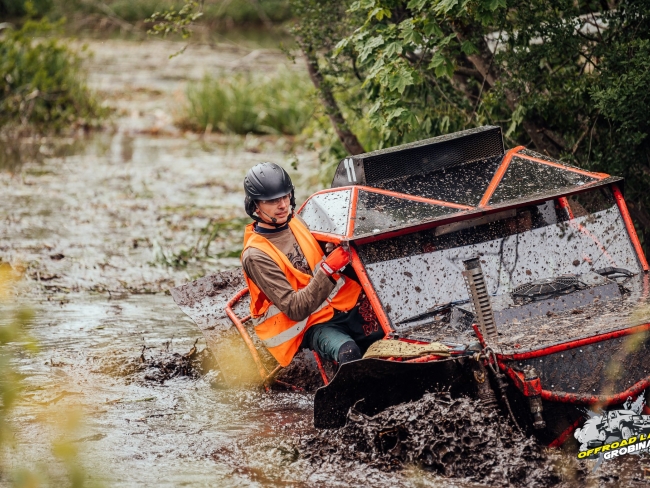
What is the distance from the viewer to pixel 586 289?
16.4 feet

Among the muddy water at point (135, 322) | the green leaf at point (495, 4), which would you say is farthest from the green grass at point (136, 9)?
the green leaf at point (495, 4)

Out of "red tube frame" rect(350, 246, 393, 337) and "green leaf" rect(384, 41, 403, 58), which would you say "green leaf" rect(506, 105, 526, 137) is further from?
"red tube frame" rect(350, 246, 393, 337)

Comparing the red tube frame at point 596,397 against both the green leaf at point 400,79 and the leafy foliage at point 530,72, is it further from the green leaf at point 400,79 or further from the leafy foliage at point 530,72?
the green leaf at point 400,79

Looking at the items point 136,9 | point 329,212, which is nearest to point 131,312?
point 329,212

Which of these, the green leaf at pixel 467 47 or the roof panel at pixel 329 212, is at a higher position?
the green leaf at pixel 467 47

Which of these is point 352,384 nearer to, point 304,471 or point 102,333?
point 304,471

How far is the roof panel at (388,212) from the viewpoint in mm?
5039

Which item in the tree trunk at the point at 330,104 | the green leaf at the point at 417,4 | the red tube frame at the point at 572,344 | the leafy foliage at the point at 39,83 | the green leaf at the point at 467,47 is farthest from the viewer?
the leafy foliage at the point at 39,83

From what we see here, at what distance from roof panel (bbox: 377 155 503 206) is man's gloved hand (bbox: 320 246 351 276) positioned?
649 millimetres

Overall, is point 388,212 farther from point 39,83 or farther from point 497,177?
point 39,83

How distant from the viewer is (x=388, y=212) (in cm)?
518

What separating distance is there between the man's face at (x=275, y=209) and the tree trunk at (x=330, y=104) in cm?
366

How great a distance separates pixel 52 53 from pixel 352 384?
1386 centimetres

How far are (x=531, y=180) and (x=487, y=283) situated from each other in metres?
0.72
